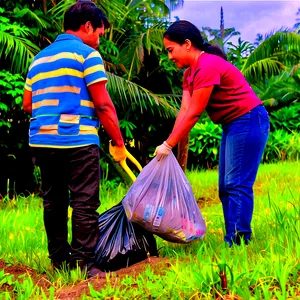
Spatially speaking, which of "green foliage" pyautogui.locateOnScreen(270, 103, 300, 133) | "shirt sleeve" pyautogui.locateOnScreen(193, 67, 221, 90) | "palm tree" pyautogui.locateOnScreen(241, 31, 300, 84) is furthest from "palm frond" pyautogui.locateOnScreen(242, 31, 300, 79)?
"shirt sleeve" pyautogui.locateOnScreen(193, 67, 221, 90)

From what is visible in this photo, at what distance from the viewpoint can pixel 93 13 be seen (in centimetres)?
376

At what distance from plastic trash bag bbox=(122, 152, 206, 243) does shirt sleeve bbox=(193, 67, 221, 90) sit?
0.52 metres

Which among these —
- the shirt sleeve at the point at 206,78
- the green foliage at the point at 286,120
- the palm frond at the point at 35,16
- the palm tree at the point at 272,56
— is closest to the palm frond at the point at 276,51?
the palm tree at the point at 272,56

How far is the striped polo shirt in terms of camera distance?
3.65m

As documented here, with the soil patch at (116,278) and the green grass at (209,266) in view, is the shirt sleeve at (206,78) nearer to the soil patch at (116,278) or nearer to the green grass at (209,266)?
the green grass at (209,266)

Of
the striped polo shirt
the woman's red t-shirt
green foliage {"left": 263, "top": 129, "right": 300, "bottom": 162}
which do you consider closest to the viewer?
the striped polo shirt

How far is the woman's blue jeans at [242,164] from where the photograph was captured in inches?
163

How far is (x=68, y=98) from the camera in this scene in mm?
3650

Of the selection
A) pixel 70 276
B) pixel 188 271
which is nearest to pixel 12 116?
pixel 70 276

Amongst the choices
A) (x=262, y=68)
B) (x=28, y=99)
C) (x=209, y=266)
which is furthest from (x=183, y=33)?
(x=262, y=68)

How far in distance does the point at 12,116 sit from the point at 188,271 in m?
7.10

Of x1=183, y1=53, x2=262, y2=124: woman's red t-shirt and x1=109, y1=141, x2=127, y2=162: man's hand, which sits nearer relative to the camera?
x1=109, y1=141, x2=127, y2=162: man's hand

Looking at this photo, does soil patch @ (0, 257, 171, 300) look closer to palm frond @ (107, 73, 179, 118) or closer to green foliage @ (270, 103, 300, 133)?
palm frond @ (107, 73, 179, 118)

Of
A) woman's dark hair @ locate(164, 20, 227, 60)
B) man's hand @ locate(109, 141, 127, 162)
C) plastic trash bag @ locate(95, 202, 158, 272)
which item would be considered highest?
woman's dark hair @ locate(164, 20, 227, 60)
